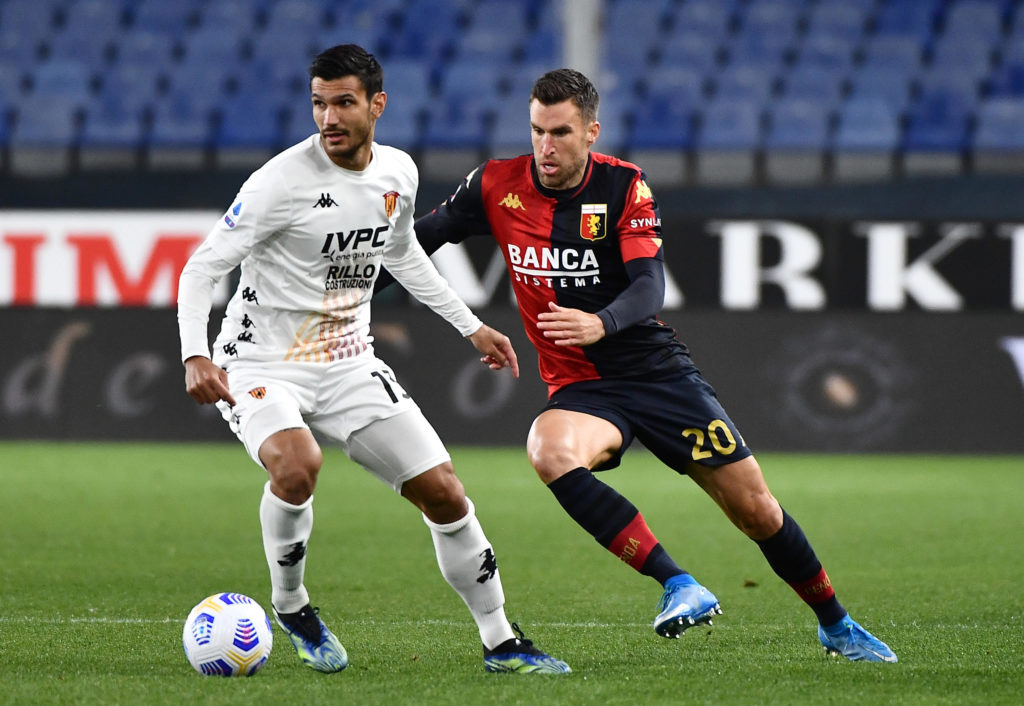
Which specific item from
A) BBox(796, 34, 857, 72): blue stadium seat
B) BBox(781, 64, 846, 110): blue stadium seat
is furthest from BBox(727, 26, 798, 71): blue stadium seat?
BBox(781, 64, 846, 110): blue stadium seat

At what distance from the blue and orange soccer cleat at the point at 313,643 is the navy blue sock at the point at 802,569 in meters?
1.37

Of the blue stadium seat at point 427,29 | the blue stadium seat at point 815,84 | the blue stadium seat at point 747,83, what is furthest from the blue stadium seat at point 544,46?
the blue stadium seat at point 815,84

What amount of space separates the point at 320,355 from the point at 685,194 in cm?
816

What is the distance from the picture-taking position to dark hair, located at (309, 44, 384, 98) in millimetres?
4395

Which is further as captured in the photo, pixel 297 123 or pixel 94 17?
pixel 94 17

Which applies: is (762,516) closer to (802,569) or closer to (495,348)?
(802,569)

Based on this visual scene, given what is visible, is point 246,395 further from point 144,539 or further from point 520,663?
point 144,539

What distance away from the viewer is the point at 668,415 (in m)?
4.70

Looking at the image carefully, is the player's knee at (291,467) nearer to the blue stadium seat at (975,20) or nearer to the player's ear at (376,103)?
the player's ear at (376,103)

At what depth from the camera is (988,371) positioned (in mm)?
11398

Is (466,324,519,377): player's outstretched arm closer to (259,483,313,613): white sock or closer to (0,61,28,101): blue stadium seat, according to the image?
(259,483,313,613): white sock

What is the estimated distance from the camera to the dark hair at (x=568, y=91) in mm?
4633

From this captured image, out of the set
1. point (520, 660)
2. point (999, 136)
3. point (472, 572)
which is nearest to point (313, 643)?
point (472, 572)

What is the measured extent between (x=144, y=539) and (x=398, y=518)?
1535mm
